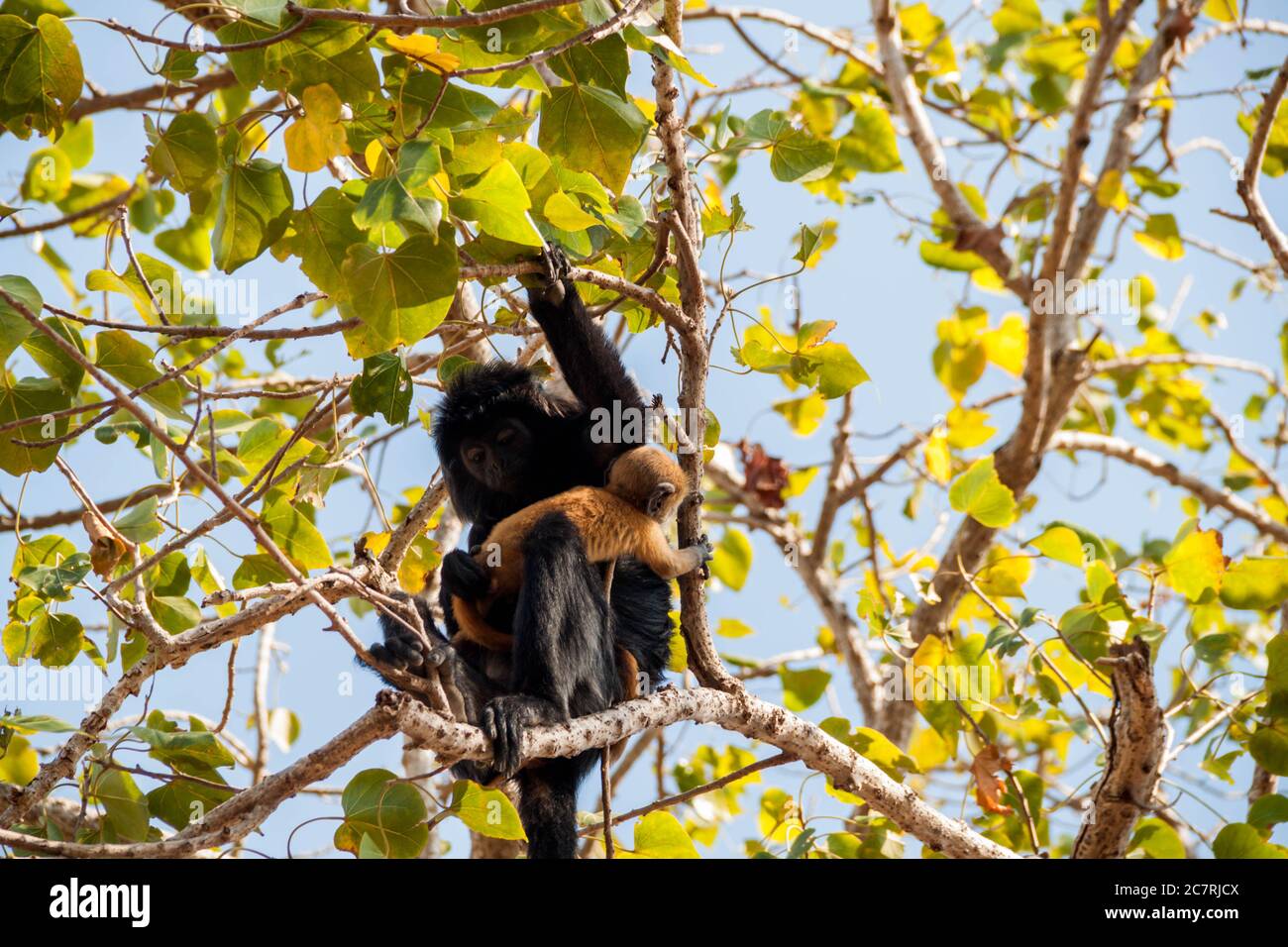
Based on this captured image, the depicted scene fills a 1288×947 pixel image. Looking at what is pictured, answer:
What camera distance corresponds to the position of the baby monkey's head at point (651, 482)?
4.33 metres

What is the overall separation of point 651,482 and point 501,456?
814mm

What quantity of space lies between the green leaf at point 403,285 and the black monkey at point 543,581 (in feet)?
2.86

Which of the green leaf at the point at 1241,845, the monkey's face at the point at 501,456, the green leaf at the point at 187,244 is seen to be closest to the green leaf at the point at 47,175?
the green leaf at the point at 187,244

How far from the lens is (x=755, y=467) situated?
7.57 m

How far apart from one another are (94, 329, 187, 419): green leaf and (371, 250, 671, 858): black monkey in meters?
1.02

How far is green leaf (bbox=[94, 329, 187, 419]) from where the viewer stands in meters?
3.83

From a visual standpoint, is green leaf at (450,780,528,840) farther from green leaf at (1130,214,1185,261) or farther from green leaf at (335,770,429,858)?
green leaf at (1130,214,1185,261)

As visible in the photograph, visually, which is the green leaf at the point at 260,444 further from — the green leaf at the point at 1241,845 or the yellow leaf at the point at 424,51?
the green leaf at the point at 1241,845

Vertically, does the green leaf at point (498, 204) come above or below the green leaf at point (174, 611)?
above

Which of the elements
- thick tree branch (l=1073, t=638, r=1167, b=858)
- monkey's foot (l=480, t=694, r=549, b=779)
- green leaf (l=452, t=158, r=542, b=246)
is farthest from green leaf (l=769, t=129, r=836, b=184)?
monkey's foot (l=480, t=694, r=549, b=779)
